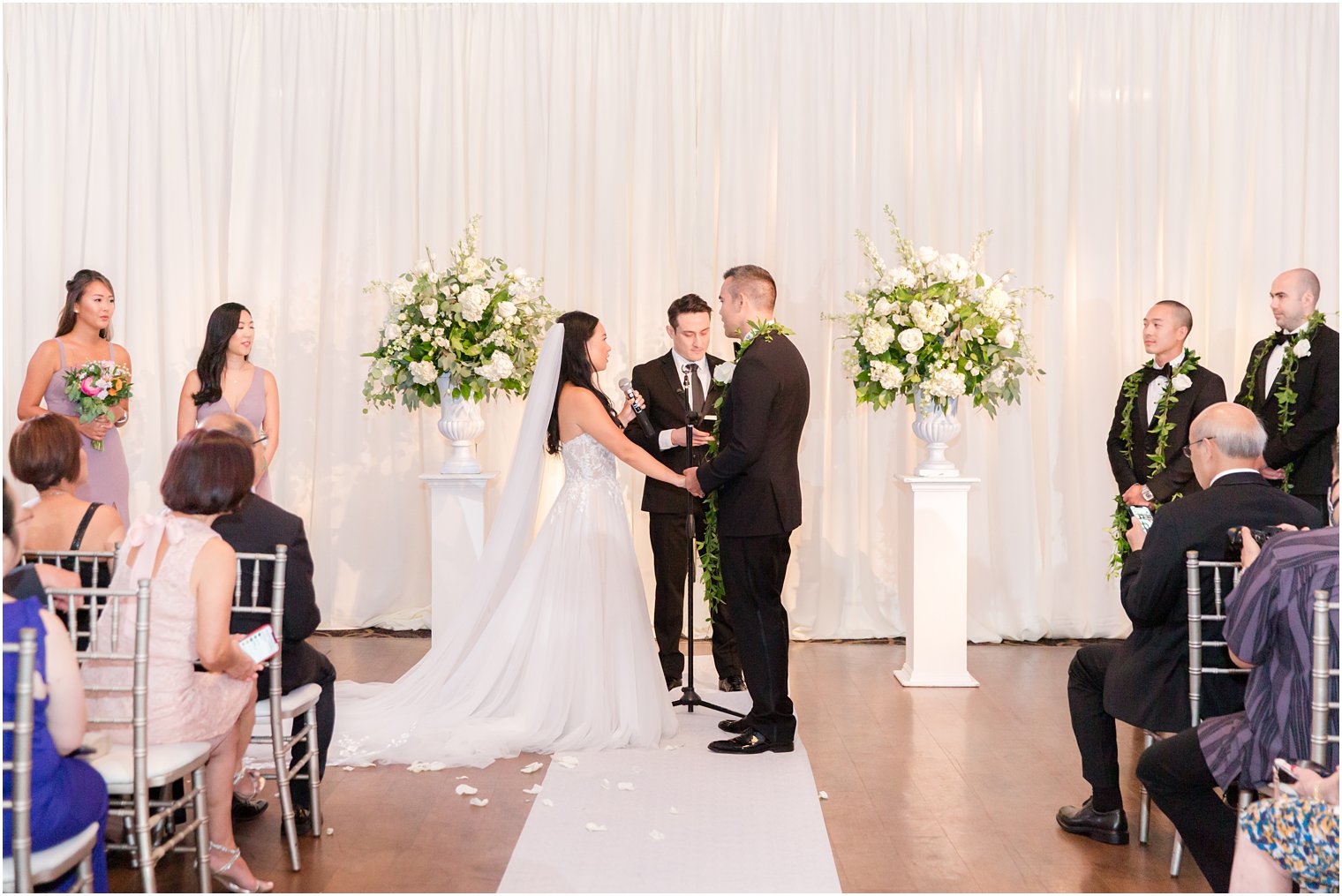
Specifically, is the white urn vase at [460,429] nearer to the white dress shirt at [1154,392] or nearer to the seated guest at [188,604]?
the seated guest at [188,604]

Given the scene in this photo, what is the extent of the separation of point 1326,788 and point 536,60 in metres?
6.50

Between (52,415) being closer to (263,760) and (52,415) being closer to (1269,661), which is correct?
(263,760)

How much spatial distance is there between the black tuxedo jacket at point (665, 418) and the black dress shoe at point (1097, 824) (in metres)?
2.60

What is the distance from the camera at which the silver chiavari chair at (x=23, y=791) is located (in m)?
2.38

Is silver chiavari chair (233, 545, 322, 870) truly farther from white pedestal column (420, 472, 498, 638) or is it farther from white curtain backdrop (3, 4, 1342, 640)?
white curtain backdrop (3, 4, 1342, 640)

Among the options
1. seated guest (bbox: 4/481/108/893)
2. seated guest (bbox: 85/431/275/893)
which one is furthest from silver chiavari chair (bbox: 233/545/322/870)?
seated guest (bbox: 4/481/108/893)

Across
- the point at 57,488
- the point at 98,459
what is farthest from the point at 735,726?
the point at 98,459

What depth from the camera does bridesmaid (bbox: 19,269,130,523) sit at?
5.97 metres

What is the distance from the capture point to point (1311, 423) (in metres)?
5.65

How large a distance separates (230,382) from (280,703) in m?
2.83

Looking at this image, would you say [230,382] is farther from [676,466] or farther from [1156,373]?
[1156,373]

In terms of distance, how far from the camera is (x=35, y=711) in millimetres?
2553

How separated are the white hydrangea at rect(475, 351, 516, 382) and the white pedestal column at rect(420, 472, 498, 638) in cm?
65

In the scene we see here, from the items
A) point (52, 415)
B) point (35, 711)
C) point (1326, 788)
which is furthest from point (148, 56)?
point (1326, 788)
